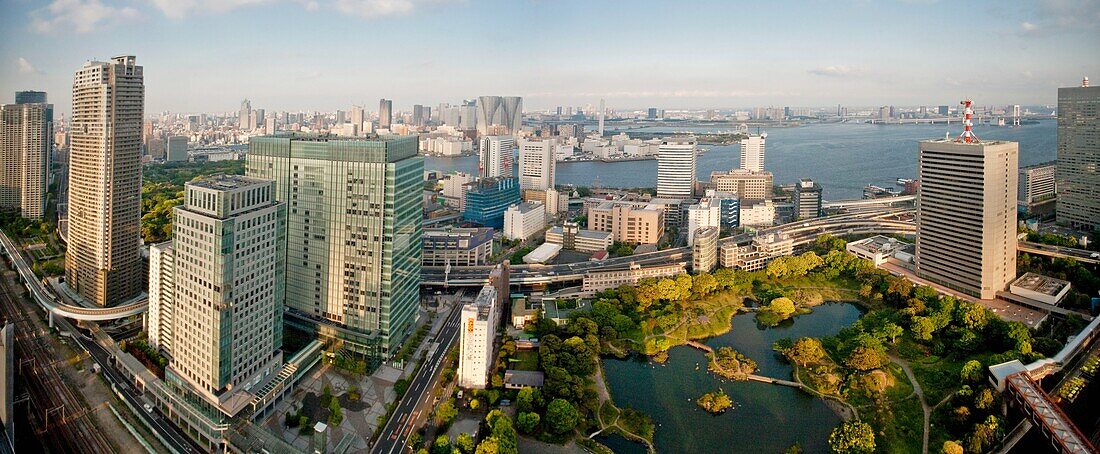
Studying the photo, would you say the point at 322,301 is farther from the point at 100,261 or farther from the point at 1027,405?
the point at 1027,405

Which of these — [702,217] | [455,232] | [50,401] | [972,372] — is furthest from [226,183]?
[702,217]

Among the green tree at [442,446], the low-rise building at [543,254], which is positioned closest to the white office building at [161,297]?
the green tree at [442,446]

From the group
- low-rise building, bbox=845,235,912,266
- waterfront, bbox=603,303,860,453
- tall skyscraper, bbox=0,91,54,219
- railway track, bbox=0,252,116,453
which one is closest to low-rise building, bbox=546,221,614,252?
low-rise building, bbox=845,235,912,266

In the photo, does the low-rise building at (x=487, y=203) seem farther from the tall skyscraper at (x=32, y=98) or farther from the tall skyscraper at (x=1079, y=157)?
the tall skyscraper at (x=1079, y=157)

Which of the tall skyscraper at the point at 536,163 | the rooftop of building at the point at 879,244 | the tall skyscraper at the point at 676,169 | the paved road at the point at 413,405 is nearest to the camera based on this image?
the paved road at the point at 413,405

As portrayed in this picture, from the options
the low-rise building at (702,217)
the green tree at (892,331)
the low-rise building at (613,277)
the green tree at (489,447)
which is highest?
the low-rise building at (702,217)

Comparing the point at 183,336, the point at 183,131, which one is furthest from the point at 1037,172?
the point at 183,131
